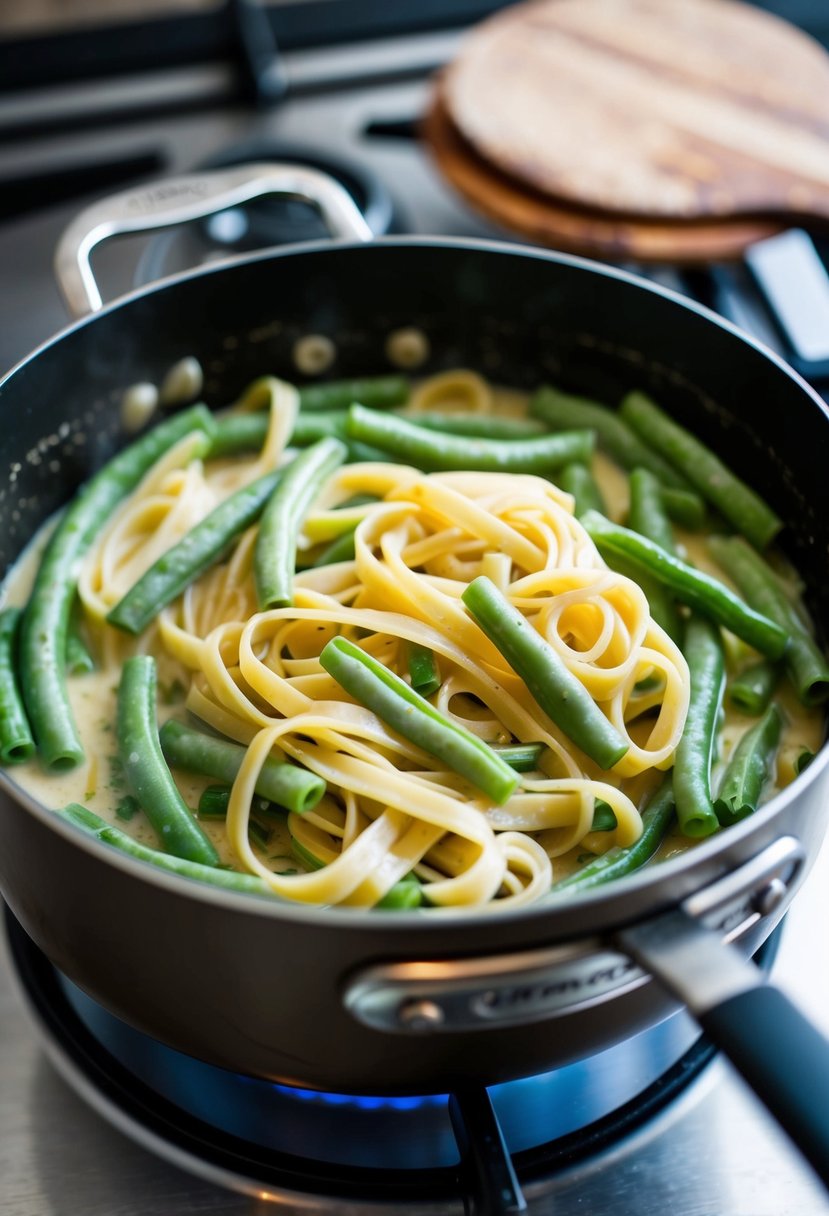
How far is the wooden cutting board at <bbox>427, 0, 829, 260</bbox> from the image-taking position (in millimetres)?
2732

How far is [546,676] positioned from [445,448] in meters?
0.67

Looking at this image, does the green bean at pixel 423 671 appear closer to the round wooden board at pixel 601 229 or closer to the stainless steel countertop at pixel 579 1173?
A: the stainless steel countertop at pixel 579 1173

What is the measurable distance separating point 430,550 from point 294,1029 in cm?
86

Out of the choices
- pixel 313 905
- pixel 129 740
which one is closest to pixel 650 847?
pixel 313 905

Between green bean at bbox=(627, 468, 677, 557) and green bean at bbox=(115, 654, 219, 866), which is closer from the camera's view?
green bean at bbox=(115, 654, 219, 866)

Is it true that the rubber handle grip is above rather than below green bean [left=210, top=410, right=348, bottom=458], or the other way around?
below

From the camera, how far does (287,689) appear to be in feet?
5.70

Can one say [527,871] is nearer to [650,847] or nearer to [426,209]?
[650,847]

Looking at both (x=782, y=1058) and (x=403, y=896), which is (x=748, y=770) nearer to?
(x=403, y=896)

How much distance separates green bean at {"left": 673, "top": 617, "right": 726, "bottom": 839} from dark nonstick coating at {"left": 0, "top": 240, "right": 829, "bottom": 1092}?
246mm

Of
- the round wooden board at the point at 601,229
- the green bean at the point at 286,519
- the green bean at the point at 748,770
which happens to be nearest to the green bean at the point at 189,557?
the green bean at the point at 286,519

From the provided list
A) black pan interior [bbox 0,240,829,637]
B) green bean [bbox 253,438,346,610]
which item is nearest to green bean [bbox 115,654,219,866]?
green bean [bbox 253,438,346,610]

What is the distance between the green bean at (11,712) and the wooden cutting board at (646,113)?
1.51m

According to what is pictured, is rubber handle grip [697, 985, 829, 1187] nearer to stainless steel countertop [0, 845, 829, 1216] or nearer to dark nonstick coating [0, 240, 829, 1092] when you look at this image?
dark nonstick coating [0, 240, 829, 1092]
